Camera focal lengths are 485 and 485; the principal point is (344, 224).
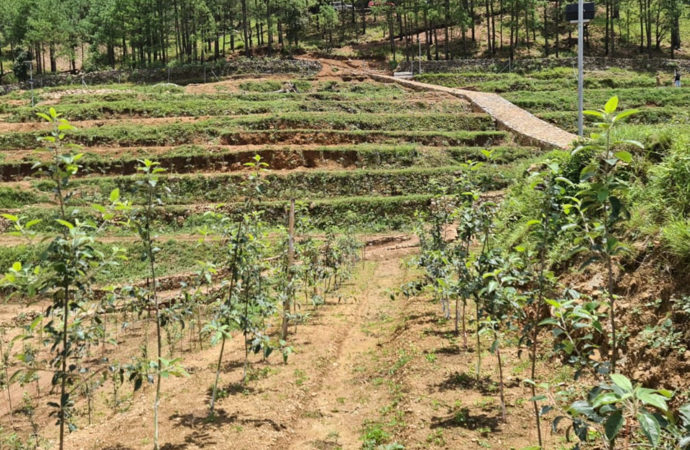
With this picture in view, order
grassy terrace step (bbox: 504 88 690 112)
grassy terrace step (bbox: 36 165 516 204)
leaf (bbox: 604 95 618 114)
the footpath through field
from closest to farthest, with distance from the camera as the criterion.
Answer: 1. leaf (bbox: 604 95 618 114)
2. grassy terrace step (bbox: 36 165 516 204)
3. the footpath through field
4. grassy terrace step (bbox: 504 88 690 112)

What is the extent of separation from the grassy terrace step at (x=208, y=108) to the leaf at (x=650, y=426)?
32884mm

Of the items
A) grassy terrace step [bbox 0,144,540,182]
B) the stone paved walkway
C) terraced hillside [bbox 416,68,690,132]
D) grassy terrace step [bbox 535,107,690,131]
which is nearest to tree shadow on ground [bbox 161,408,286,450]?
the stone paved walkway

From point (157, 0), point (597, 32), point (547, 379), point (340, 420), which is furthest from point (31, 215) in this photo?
point (597, 32)

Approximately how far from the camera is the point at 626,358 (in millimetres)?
5285

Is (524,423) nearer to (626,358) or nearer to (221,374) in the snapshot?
(626,358)

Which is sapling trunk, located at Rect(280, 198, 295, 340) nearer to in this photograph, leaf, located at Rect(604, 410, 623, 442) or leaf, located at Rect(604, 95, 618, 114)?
leaf, located at Rect(604, 95, 618, 114)

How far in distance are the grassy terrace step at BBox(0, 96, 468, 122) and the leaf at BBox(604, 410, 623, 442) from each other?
32.8 m

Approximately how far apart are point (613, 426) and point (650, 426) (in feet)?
0.56

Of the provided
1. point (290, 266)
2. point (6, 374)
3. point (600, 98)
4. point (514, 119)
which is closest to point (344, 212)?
point (514, 119)

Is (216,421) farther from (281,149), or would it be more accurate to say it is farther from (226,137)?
(226,137)

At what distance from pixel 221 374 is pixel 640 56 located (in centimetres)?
5632

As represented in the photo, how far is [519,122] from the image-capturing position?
3041cm

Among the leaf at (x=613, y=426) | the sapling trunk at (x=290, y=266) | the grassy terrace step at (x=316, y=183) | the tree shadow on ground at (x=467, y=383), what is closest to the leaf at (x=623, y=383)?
the leaf at (x=613, y=426)

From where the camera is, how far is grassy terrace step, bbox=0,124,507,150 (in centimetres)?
2900
